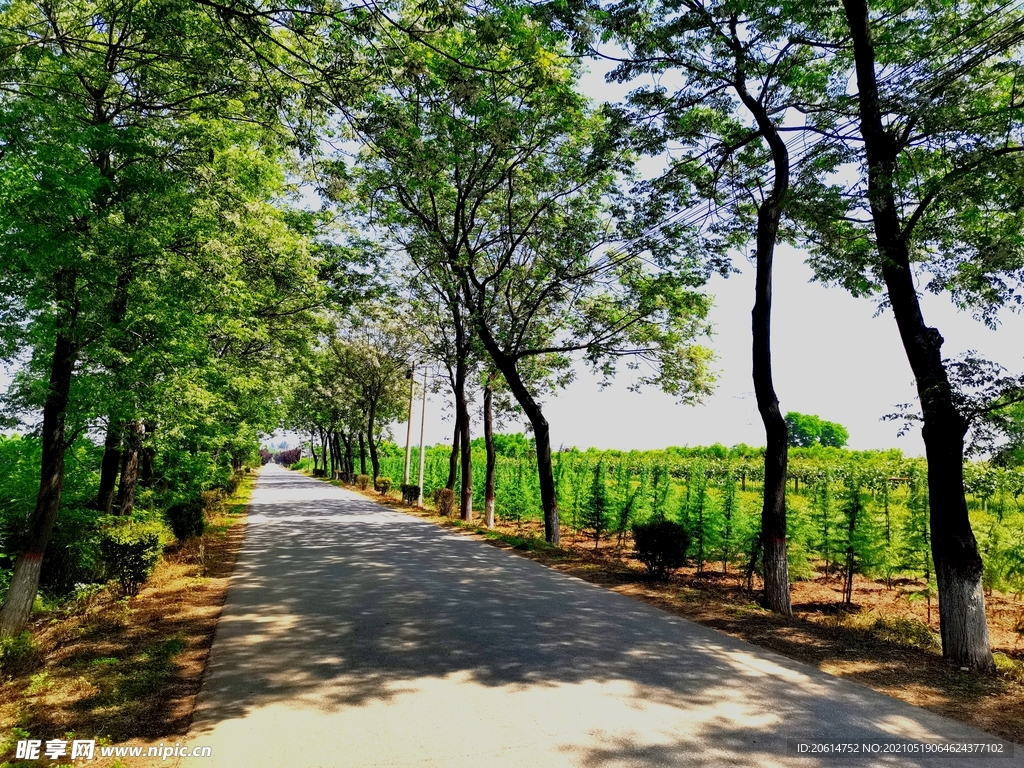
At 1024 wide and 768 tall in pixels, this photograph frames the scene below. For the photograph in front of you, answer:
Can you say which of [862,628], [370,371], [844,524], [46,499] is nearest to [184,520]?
[46,499]

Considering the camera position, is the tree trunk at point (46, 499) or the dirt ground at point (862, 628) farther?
the tree trunk at point (46, 499)

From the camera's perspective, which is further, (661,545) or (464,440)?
(464,440)

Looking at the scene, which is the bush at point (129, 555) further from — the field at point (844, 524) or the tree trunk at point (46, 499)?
the field at point (844, 524)

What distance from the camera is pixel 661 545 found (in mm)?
10523

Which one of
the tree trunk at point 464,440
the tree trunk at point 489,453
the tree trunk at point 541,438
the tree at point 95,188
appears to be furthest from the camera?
the tree trunk at point 464,440

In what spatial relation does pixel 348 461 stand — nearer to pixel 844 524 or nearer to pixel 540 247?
pixel 540 247

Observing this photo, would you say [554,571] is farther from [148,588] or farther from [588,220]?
[588,220]

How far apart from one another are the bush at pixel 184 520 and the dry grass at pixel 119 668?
318 centimetres

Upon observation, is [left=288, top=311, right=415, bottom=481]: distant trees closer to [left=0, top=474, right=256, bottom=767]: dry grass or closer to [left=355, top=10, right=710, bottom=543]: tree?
[left=355, top=10, right=710, bottom=543]: tree

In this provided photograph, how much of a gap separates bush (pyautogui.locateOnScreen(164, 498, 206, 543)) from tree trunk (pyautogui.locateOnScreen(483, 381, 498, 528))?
27.3ft

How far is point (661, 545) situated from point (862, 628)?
3270 millimetres

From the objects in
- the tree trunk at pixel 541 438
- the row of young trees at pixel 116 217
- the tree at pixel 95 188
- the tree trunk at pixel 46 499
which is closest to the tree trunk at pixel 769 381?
the tree trunk at pixel 541 438

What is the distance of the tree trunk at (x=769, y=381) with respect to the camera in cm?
891

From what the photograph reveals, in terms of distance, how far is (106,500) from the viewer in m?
12.0
